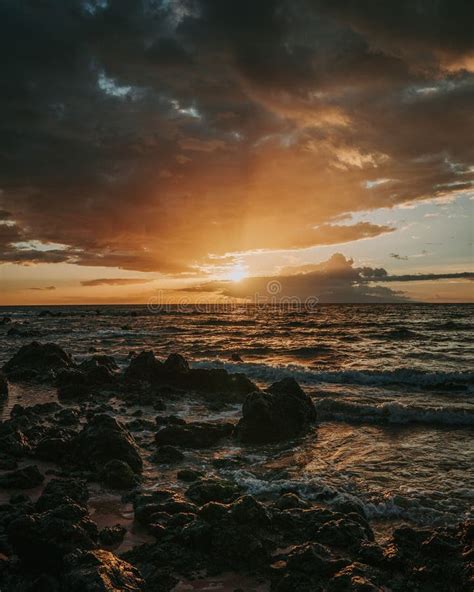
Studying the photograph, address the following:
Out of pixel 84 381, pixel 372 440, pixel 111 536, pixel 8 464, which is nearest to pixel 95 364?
pixel 84 381

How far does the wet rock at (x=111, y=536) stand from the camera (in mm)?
6253

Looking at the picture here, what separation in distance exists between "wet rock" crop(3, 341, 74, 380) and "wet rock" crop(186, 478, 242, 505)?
1641cm

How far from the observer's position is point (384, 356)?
29.8 meters

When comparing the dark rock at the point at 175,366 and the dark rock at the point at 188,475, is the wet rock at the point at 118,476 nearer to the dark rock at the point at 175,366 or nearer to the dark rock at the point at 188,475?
the dark rock at the point at 188,475

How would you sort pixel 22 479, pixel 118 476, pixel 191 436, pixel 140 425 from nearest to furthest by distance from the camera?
pixel 22 479
pixel 118 476
pixel 191 436
pixel 140 425

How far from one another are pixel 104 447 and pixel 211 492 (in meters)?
2.99

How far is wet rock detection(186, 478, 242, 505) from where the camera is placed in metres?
7.72

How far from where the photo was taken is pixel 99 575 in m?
4.59

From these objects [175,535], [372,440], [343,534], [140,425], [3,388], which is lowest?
[372,440]

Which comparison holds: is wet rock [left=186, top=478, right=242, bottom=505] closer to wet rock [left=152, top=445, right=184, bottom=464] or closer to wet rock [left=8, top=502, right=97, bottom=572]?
wet rock [left=8, top=502, right=97, bottom=572]

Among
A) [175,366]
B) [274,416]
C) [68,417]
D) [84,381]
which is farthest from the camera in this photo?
[175,366]

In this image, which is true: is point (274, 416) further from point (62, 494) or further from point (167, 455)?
point (62, 494)

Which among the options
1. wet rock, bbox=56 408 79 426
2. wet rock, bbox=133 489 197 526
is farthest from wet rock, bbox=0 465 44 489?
wet rock, bbox=56 408 79 426

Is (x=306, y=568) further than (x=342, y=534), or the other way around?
(x=342, y=534)
